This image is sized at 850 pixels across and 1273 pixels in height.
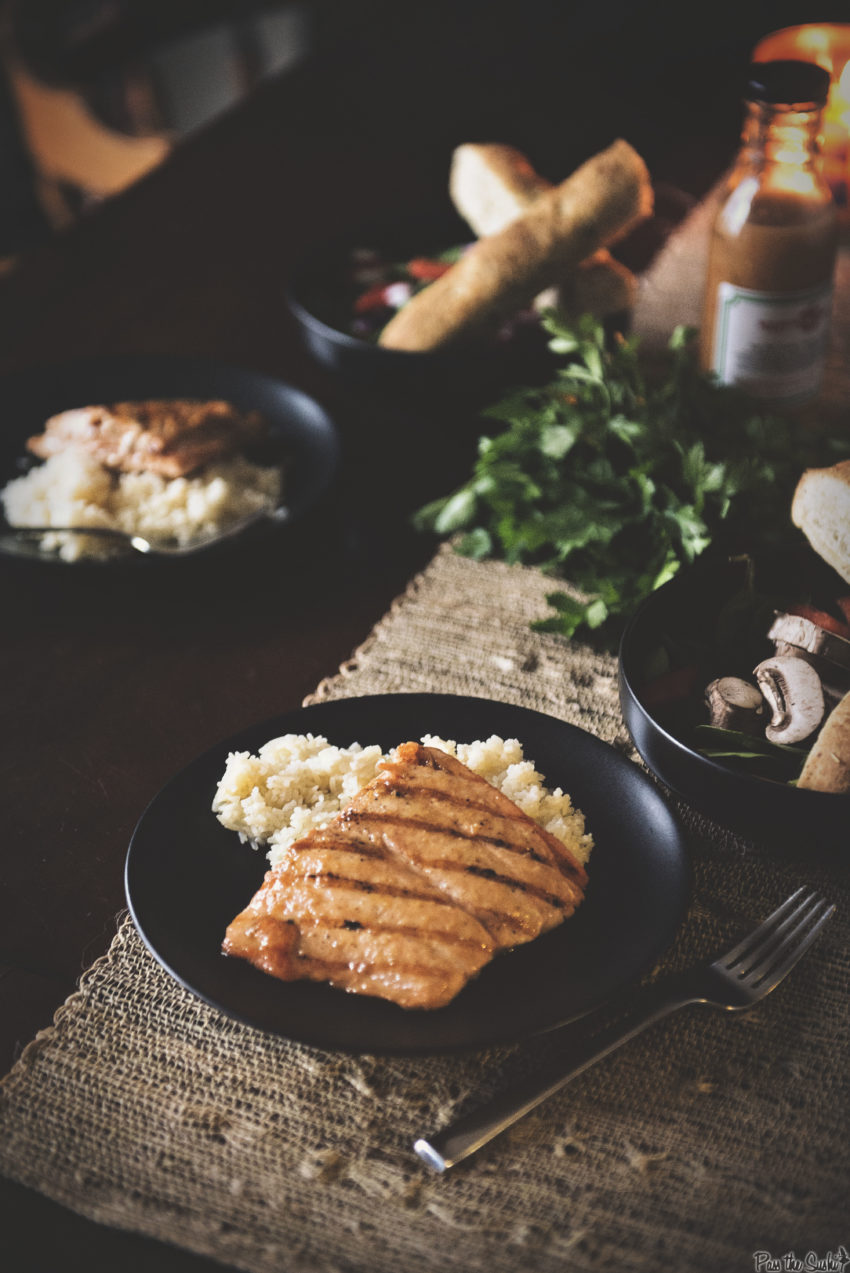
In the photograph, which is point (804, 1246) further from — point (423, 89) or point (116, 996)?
point (423, 89)

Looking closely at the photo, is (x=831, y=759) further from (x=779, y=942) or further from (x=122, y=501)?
(x=122, y=501)

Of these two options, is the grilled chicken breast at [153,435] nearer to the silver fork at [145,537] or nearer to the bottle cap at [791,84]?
the silver fork at [145,537]

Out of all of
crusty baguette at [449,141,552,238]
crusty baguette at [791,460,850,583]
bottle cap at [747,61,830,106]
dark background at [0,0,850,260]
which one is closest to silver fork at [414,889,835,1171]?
crusty baguette at [791,460,850,583]

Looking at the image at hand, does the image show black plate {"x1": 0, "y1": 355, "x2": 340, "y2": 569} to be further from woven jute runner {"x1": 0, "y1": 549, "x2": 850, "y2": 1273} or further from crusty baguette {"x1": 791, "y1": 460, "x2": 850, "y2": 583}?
→ woven jute runner {"x1": 0, "y1": 549, "x2": 850, "y2": 1273}

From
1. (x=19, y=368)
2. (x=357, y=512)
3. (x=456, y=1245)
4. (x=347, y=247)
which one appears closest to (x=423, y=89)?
(x=347, y=247)

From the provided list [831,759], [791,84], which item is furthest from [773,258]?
[831,759]

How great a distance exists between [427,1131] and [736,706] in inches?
21.9

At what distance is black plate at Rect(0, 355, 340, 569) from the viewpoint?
5.99 ft

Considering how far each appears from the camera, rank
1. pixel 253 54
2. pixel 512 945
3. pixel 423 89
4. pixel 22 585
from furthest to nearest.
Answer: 1. pixel 253 54
2. pixel 423 89
3. pixel 22 585
4. pixel 512 945

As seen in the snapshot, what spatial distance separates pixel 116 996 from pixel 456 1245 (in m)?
0.41

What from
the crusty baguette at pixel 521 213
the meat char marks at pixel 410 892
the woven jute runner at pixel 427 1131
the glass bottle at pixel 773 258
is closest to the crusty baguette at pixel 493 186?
the crusty baguette at pixel 521 213

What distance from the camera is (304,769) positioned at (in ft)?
3.88

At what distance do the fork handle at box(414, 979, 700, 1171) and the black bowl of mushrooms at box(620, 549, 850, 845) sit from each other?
0.75ft

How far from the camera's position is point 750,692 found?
1.23 m
